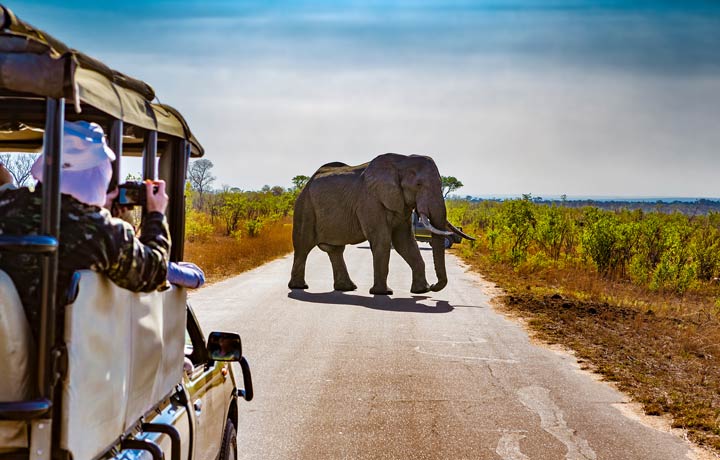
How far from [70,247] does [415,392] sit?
5993 millimetres

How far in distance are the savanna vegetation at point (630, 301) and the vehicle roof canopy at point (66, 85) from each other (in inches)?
209

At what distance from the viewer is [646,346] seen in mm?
11195

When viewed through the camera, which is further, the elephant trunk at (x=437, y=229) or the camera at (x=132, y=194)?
the elephant trunk at (x=437, y=229)

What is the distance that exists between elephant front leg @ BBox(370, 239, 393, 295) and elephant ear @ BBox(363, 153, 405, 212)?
2.66 ft

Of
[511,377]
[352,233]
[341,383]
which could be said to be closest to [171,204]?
[341,383]

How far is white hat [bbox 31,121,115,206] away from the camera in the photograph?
2822 millimetres

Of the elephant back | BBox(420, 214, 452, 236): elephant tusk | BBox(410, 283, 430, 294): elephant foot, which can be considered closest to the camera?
BBox(420, 214, 452, 236): elephant tusk

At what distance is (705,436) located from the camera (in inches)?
277

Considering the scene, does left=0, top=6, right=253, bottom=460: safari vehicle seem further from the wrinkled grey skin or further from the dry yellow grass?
the dry yellow grass

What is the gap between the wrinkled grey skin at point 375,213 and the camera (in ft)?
56.6

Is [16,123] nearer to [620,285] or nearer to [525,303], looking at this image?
[525,303]

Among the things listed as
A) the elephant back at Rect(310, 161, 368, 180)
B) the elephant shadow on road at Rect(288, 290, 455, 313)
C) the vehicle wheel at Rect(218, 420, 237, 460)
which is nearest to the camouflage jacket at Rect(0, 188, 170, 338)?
the vehicle wheel at Rect(218, 420, 237, 460)

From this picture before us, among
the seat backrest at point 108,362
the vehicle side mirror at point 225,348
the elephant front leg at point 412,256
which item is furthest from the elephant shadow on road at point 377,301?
the seat backrest at point 108,362

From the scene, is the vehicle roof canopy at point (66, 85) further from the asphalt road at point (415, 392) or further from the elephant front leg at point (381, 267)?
the elephant front leg at point (381, 267)
